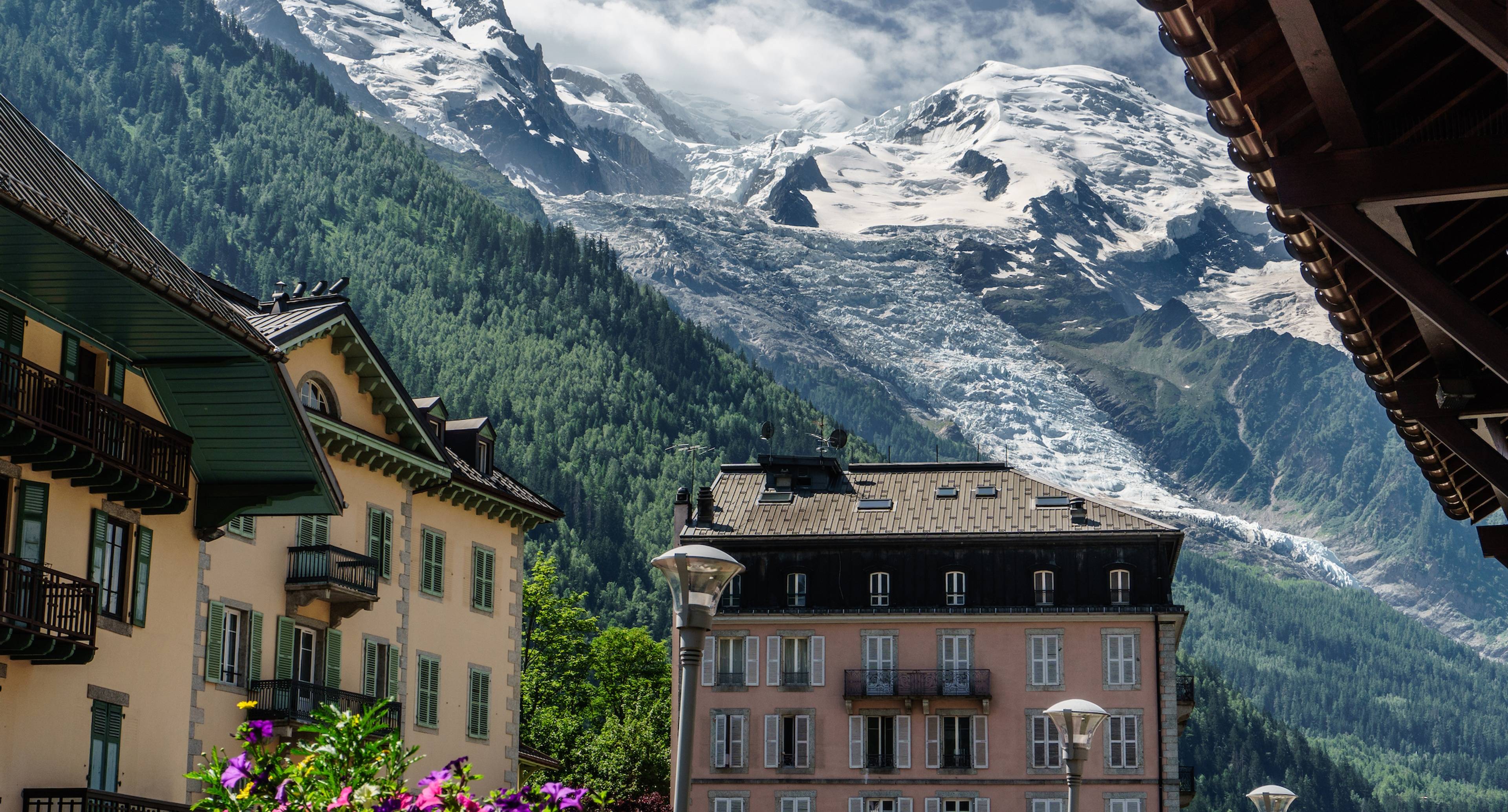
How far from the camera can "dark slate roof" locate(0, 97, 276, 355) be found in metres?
21.8

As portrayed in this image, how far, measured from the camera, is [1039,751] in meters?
72.1

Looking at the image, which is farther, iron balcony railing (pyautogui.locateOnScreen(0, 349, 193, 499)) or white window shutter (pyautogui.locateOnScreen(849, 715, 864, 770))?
white window shutter (pyautogui.locateOnScreen(849, 715, 864, 770))

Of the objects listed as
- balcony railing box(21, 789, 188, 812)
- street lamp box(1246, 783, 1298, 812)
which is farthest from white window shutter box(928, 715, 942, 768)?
balcony railing box(21, 789, 188, 812)

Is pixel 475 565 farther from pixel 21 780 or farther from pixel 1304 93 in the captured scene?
pixel 1304 93

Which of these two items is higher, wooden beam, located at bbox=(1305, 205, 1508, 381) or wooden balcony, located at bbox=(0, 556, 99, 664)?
wooden beam, located at bbox=(1305, 205, 1508, 381)

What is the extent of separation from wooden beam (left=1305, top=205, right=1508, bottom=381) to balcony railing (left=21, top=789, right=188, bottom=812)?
67.6ft

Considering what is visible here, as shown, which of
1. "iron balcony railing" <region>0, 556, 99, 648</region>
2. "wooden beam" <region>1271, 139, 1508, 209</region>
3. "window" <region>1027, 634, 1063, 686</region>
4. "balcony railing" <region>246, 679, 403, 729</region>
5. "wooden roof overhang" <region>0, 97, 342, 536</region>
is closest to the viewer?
"wooden beam" <region>1271, 139, 1508, 209</region>

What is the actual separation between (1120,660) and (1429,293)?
6130 centimetres

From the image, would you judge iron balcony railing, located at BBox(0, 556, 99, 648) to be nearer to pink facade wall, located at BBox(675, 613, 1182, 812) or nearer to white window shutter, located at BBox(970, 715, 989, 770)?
pink facade wall, located at BBox(675, 613, 1182, 812)

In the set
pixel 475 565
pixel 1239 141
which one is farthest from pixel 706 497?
pixel 1239 141

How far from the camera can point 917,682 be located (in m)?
73.1

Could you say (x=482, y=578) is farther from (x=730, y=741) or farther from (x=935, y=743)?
(x=935, y=743)

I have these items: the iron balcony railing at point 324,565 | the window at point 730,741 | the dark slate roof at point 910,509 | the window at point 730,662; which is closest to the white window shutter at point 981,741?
the dark slate roof at point 910,509

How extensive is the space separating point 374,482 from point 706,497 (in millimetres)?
32528
